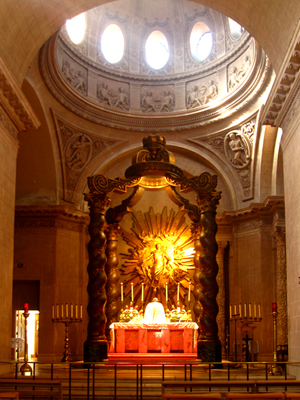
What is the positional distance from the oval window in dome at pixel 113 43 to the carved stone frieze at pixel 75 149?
355cm

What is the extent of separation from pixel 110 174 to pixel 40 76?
5497mm

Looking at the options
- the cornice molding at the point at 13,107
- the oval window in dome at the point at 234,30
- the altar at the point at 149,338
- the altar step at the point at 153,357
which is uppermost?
the oval window in dome at the point at 234,30

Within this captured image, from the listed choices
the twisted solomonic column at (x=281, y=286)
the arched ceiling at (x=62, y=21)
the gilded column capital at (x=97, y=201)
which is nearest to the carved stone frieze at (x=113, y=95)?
the arched ceiling at (x=62, y=21)

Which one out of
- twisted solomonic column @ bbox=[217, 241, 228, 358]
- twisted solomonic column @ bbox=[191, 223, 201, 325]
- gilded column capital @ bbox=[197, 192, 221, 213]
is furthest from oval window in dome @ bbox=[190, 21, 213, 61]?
gilded column capital @ bbox=[197, 192, 221, 213]

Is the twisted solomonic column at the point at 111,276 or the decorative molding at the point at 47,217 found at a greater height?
the decorative molding at the point at 47,217

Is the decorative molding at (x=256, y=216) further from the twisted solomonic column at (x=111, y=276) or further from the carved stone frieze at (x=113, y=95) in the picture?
the twisted solomonic column at (x=111, y=276)

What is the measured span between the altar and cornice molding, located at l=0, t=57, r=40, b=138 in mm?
5854

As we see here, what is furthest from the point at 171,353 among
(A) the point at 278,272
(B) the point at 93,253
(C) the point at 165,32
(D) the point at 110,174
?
(C) the point at 165,32

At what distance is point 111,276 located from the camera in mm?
15953

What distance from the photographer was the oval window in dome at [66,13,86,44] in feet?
73.0

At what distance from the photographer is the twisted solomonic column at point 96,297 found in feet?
45.1

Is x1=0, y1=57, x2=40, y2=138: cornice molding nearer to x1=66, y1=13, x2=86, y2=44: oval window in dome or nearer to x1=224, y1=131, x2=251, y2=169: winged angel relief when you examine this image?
x1=66, y1=13, x2=86, y2=44: oval window in dome

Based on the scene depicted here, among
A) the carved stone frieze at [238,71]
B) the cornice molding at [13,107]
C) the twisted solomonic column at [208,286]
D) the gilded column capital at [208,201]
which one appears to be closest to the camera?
the cornice molding at [13,107]

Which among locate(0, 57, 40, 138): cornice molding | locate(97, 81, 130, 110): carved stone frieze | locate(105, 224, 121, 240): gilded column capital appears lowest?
locate(105, 224, 121, 240): gilded column capital
